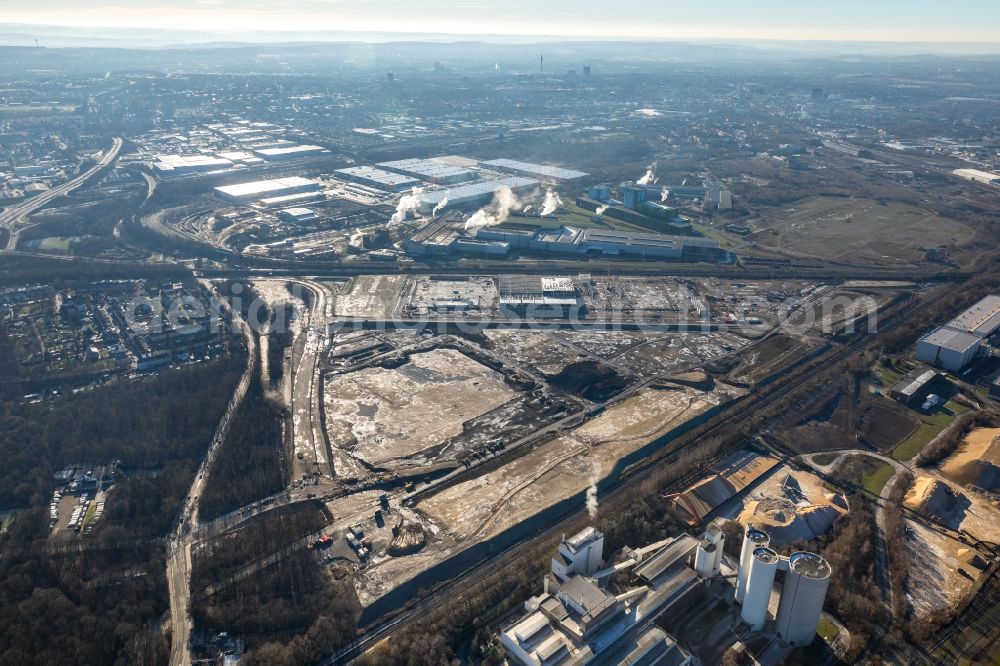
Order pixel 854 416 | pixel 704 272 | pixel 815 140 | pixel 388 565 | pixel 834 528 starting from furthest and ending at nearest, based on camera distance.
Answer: pixel 815 140 → pixel 704 272 → pixel 854 416 → pixel 834 528 → pixel 388 565

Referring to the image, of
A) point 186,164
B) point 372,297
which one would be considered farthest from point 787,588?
point 186,164

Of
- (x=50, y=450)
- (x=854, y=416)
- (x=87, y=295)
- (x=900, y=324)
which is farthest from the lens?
(x=87, y=295)

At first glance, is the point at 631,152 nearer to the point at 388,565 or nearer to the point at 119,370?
the point at 119,370

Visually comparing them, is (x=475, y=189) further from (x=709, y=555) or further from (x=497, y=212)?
(x=709, y=555)

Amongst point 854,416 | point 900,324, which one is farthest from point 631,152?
→ point 854,416

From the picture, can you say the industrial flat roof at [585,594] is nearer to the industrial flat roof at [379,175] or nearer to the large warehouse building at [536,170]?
the industrial flat roof at [379,175]

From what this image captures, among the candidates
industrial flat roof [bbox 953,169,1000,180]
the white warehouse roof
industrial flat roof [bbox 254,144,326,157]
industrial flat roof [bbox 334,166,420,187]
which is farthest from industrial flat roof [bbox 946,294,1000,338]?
industrial flat roof [bbox 254,144,326,157]

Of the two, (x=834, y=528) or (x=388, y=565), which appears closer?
(x=388, y=565)
